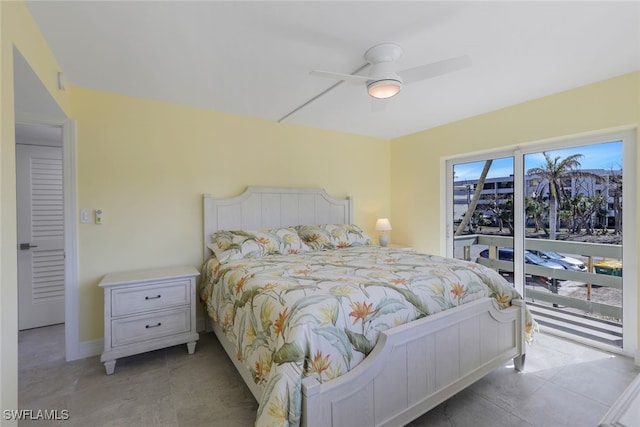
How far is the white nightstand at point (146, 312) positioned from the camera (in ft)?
7.37

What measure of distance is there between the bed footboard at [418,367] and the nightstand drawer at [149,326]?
1655 mm

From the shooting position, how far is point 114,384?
2127mm

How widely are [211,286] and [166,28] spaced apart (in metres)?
1.97

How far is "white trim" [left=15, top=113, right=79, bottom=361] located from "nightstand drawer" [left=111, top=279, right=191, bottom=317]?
58cm

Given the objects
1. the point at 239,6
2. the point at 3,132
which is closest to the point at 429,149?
the point at 239,6

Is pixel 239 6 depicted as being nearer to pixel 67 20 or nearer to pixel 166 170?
pixel 67 20

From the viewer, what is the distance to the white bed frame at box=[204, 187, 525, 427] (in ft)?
4.41

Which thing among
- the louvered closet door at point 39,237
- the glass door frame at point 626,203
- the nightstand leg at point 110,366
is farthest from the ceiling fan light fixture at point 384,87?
the louvered closet door at point 39,237

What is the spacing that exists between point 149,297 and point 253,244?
947mm

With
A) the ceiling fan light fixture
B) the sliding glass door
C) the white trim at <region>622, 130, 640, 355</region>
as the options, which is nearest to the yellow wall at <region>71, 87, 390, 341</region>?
the ceiling fan light fixture

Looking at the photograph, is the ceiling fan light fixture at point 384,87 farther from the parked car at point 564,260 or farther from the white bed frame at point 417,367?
the parked car at point 564,260

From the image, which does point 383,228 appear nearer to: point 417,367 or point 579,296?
point 579,296

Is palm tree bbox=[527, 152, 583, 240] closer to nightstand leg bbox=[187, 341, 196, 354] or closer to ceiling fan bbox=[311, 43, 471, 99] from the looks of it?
ceiling fan bbox=[311, 43, 471, 99]

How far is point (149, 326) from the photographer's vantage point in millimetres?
2373
